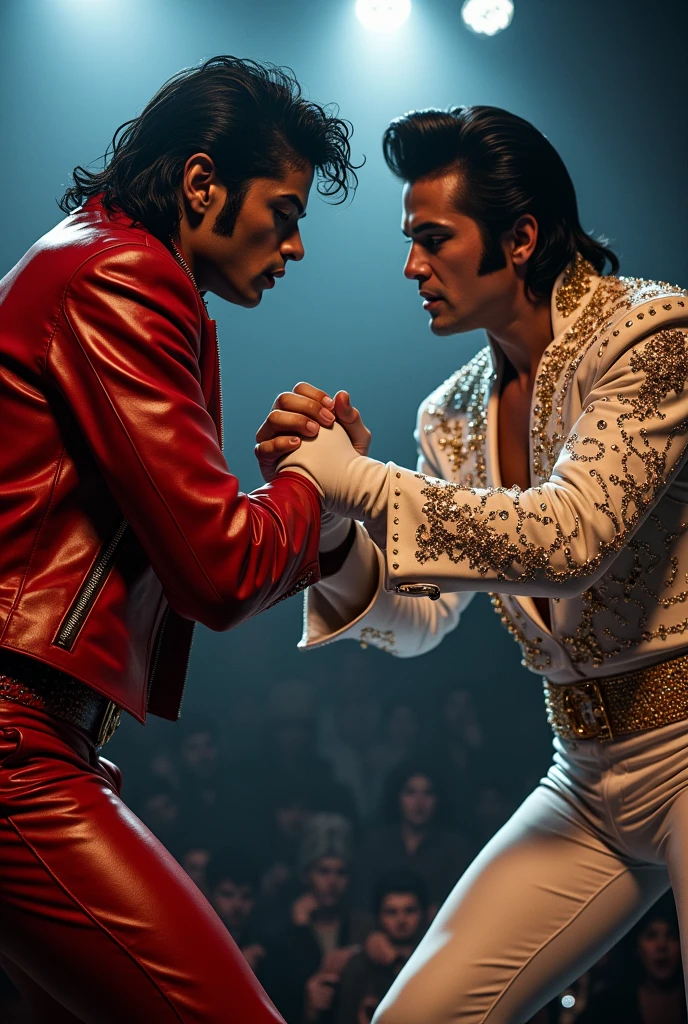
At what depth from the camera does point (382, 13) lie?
4.45 metres

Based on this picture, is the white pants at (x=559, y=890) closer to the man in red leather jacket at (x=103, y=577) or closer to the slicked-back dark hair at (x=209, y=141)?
the man in red leather jacket at (x=103, y=577)

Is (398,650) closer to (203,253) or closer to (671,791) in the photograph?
(671,791)

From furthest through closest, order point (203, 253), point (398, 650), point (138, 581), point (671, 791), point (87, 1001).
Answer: point (398, 650)
point (671, 791)
point (203, 253)
point (138, 581)
point (87, 1001)

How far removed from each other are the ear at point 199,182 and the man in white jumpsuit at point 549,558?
0.35m

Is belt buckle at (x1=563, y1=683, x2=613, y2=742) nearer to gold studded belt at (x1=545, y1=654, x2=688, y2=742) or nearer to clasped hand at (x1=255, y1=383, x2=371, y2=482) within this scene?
gold studded belt at (x1=545, y1=654, x2=688, y2=742)

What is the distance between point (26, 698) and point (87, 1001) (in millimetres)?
391

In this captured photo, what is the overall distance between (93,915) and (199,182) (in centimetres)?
111

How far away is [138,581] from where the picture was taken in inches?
56.9

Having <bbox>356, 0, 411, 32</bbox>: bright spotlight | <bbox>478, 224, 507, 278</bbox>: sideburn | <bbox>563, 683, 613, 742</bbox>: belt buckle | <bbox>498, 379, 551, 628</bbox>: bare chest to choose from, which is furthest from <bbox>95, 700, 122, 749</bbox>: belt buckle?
<bbox>356, 0, 411, 32</bbox>: bright spotlight

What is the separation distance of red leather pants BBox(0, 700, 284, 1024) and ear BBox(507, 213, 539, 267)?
165 cm

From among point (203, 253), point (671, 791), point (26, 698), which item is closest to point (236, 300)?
point (203, 253)

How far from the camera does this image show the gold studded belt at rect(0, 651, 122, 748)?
4.41ft

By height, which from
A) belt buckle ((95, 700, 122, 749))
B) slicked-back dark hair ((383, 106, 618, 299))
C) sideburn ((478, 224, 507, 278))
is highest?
slicked-back dark hair ((383, 106, 618, 299))

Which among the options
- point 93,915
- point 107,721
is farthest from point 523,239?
point 93,915
